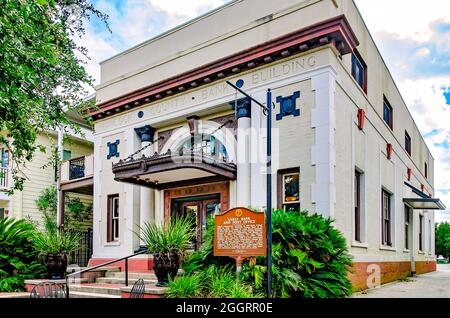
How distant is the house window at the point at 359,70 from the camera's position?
15303 mm

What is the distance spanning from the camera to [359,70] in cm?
1595

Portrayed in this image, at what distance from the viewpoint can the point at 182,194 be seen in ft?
51.6

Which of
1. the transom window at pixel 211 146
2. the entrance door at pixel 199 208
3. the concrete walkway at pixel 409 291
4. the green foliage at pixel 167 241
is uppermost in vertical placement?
the transom window at pixel 211 146

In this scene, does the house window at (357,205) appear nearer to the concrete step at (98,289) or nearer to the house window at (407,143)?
the concrete step at (98,289)

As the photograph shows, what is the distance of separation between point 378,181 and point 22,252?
40.0 feet

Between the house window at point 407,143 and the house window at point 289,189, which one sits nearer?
the house window at point 289,189

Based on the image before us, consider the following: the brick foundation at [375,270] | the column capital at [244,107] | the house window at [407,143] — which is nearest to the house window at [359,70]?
the column capital at [244,107]

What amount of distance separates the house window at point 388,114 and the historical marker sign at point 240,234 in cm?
1192

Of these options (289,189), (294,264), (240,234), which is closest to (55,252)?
(289,189)

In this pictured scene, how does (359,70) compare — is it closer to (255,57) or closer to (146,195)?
(255,57)

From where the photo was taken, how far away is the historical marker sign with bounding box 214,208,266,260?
9133 millimetres

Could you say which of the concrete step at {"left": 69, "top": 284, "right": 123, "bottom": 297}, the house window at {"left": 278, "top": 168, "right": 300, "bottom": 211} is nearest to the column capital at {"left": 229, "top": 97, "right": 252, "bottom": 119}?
the house window at {"left": 278, "top": 168, "right": 300, "bottom": 211}

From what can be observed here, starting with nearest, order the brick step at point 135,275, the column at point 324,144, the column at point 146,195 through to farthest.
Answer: the column at point 324,144, the brick step at point 135,275, the column at point 146,195
